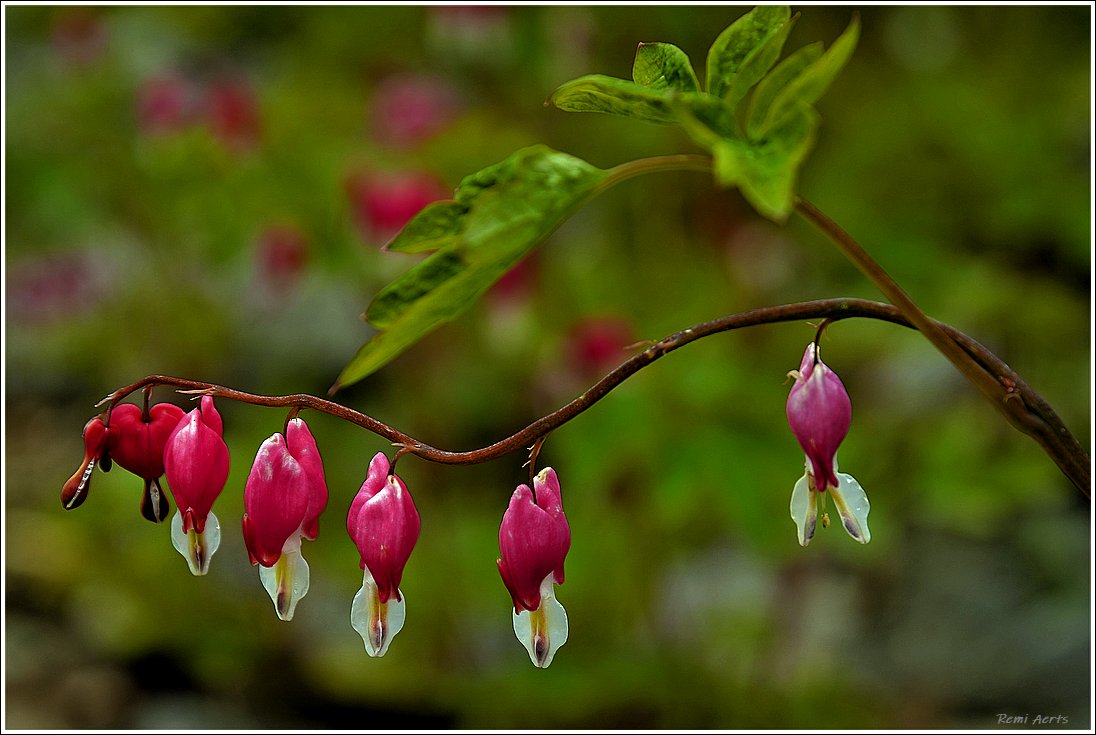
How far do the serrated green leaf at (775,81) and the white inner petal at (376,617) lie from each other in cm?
41

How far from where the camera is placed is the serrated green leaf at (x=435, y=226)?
1.88 ft

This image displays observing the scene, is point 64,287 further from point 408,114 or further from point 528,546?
point 528,546

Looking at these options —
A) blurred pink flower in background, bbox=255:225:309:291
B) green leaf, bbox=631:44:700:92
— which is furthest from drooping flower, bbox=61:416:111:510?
blurred pink flower in background, bbox=255:225:309:291

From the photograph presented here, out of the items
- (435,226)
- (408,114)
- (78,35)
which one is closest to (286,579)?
(435,226)

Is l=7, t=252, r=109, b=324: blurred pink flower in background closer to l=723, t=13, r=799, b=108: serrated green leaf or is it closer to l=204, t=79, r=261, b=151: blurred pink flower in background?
l=204, t=79, r=261, b=151: blurred pink flower in background

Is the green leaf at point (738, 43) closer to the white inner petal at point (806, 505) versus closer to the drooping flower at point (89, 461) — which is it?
the white inner petal at point (806, 505)

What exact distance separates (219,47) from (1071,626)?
3411 millimetres

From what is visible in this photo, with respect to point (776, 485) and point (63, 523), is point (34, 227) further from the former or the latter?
point (776, 485)

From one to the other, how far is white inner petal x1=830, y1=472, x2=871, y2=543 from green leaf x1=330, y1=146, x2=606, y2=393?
10.9 inches

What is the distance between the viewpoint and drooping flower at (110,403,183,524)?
737mm

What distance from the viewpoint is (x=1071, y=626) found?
2.50 metres

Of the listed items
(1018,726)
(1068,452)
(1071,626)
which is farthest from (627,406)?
(1071,626)

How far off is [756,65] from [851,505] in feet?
0.98
